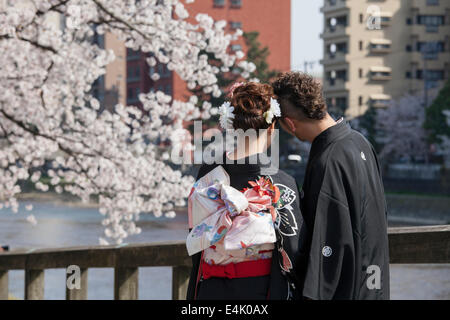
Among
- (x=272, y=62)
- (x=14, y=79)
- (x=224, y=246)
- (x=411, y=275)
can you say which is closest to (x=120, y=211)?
(x=14, y=79)

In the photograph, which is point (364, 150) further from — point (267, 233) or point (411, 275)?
point (411, 275)

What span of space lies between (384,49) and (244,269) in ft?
156

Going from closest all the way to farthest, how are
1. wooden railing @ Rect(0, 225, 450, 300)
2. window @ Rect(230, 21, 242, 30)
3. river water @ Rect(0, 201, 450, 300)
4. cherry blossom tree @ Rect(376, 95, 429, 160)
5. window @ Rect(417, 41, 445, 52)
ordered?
wooden railing @ Rect(0, 225, 450, 300)
river water @ Rect(0, 201, 450, 300)
cherry blossom tree @ Rect(376, 95, 429, 160)
window @ Rect(417, 41, 445, 52)
window @ Rect(230, 21, 242, 30)

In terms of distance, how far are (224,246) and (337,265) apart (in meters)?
0.41

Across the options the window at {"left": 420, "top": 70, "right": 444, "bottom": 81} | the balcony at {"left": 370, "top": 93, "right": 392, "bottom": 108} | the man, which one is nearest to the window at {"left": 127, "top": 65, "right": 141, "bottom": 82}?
the balcony at {"left": 370, "top": 93, "right": 392, "bottom": 108}

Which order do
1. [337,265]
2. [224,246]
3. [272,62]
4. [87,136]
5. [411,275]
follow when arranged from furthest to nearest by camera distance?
[272,62] → [411,275] → [87,136] → [224,246] → [337,265]

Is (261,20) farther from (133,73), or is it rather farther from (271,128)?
(271,128)

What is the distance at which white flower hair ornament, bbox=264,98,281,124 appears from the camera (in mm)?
2324

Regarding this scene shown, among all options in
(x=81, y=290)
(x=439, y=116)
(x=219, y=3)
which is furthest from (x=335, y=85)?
(x=81, y=290)

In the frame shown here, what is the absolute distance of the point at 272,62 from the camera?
159 ft

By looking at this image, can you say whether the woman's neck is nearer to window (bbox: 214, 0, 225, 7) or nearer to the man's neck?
→ the man's neck

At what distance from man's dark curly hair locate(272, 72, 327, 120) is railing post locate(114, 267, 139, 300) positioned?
1850mm

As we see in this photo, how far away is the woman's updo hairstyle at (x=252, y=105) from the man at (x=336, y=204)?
0.06 meters

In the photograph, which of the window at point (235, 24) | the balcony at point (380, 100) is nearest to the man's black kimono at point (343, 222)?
the balcony at point (380, 100)
